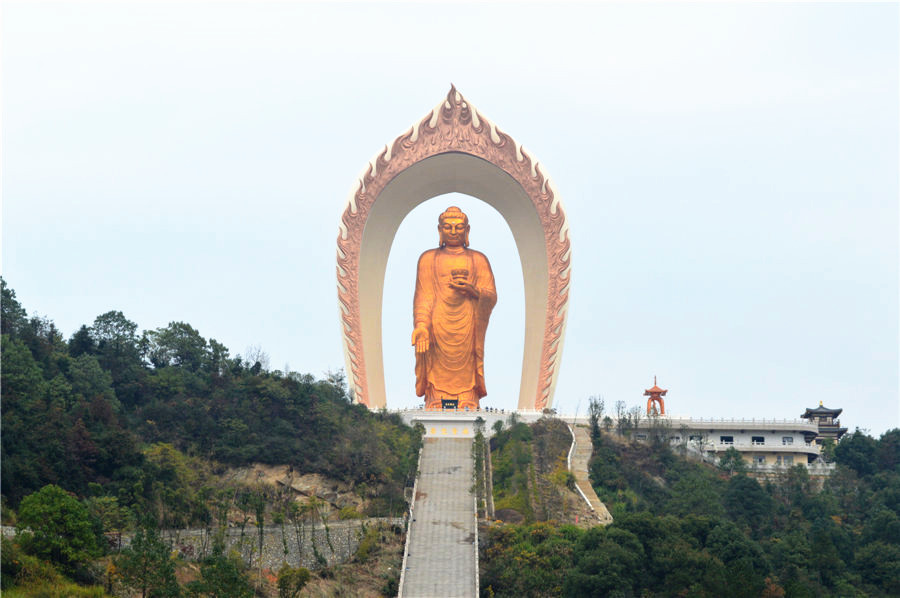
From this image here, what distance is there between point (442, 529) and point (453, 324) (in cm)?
799

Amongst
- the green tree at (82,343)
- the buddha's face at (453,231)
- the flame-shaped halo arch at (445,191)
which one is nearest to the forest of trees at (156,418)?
the green tree at (82,343)

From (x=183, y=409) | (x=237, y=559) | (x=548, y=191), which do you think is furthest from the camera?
(x=548, y=191)

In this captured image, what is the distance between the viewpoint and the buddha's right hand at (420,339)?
2783cm

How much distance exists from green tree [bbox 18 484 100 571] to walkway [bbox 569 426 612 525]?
29.9 feet

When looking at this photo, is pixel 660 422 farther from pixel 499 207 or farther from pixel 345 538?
pixel 345 538

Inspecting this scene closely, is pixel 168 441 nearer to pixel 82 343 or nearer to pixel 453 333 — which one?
pixel 82 343

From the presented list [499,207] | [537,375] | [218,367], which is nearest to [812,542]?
[537,375]

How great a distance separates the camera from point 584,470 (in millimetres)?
→ 25281

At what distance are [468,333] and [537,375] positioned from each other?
1.78m

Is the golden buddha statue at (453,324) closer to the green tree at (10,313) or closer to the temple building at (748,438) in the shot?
the temple building at (748,438)

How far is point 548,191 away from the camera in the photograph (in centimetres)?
2798

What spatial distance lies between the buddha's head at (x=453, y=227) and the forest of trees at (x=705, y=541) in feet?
17.0

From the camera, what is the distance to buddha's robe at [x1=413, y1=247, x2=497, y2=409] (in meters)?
28.5

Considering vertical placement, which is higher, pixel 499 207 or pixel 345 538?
pixel 499 207
